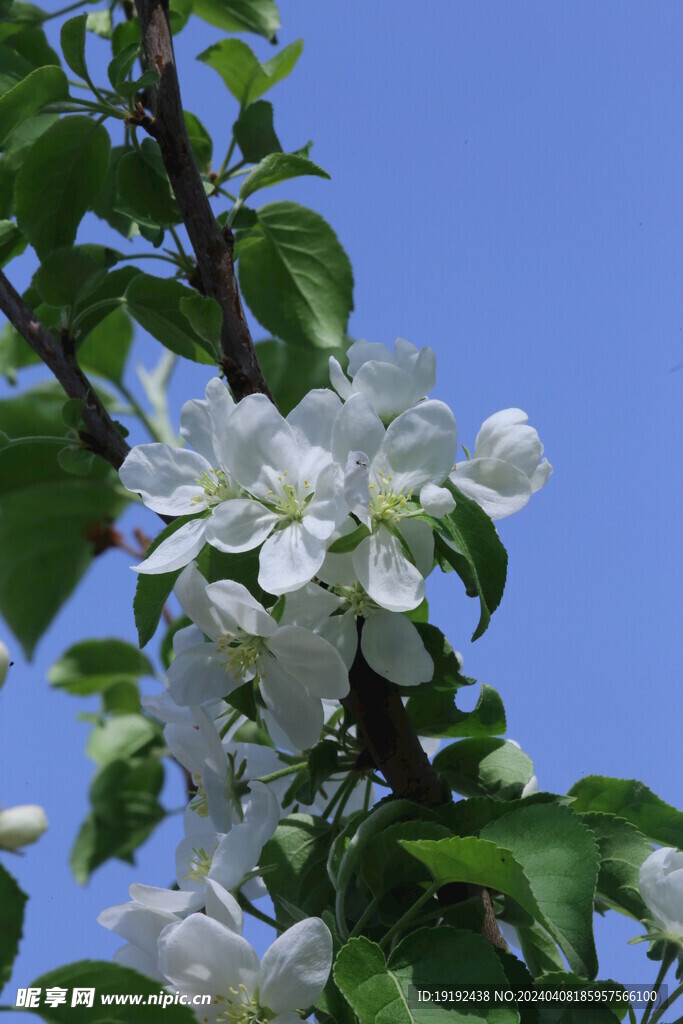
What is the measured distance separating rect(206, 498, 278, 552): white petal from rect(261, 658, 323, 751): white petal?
111mm

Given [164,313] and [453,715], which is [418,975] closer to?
[453,715]

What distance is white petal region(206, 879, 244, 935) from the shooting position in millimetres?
895

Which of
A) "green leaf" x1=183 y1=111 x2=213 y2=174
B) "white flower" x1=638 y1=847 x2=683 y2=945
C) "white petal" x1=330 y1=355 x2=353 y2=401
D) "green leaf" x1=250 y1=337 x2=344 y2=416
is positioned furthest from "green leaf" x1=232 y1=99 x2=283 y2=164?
"white flower" x1=638 y1=847 x2=683 y2=945

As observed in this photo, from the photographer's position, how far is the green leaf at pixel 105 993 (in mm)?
680

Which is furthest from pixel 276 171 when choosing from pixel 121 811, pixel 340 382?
pixel 121 811

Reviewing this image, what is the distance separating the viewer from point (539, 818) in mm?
923

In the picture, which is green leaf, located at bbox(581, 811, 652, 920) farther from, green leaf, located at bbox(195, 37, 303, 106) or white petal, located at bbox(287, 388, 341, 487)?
green leaf, located at bbox(195, 37, 303, 106)

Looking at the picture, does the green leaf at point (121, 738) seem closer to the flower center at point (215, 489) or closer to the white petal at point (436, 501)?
the flower center at point (215, 489)

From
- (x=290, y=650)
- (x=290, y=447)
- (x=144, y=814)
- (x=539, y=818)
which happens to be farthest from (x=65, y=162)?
(x=144, y=814)

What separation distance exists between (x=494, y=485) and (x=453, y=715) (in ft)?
0.87

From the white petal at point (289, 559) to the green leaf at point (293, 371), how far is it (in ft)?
2.94

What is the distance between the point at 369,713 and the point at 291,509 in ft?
0.72

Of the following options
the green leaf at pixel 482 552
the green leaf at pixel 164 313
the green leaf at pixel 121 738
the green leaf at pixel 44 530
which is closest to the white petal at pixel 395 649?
the green leaf at pixel 482 552

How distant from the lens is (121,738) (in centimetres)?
235
